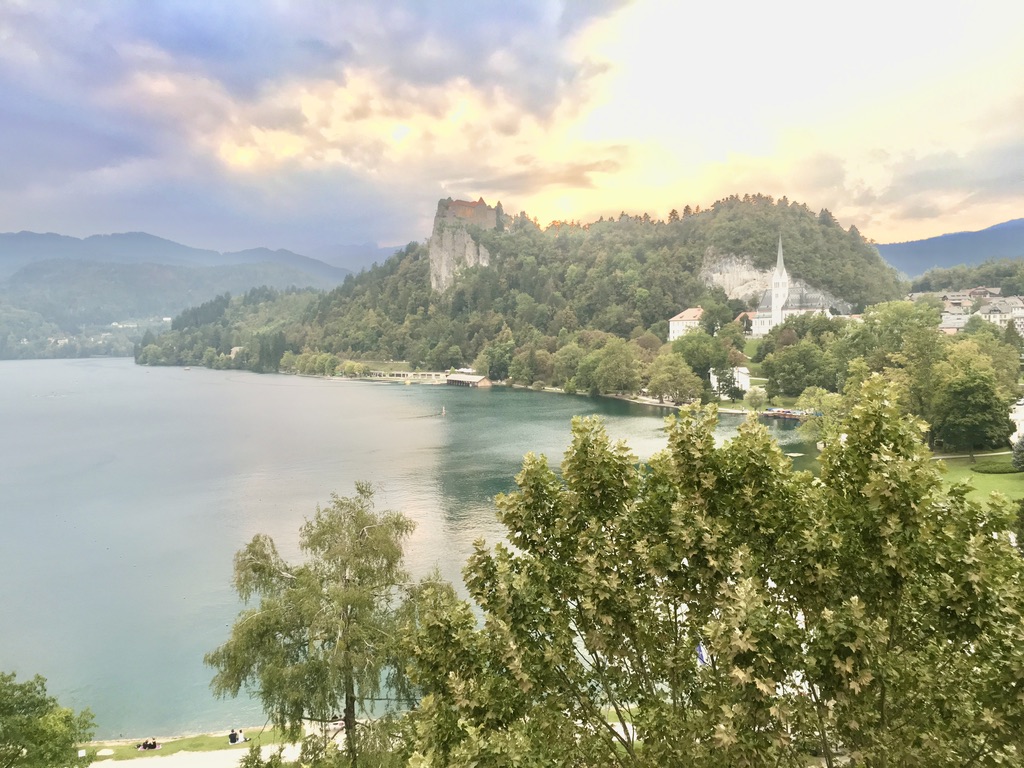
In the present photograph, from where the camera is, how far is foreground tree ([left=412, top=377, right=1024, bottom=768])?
171 inches

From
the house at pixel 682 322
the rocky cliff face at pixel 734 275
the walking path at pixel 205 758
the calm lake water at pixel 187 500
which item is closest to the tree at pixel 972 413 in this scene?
the calm lake water at pixel 187 500

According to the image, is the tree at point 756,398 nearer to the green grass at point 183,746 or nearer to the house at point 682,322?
the house at point 682,322

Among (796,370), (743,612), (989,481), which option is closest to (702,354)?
(796,370)

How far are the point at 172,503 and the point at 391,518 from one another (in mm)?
27804

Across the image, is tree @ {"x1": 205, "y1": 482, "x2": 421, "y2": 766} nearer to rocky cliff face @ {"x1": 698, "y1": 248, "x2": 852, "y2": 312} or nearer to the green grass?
the green grass

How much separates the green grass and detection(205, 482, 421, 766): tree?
388 cm

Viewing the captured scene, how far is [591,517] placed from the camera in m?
6.02

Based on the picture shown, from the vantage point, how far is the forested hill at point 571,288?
97125 millimetres

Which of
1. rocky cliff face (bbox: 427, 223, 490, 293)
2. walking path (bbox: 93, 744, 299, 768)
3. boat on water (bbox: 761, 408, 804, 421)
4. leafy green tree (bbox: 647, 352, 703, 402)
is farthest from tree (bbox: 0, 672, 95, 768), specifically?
rocky cliff face (bbox: 427, 223, 490, 293)

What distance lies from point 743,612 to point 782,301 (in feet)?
321

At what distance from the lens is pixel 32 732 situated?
9414 millimetres

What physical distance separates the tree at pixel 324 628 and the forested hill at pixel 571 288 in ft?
247

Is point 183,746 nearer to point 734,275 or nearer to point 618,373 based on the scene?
point 618,373

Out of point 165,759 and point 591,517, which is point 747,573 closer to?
point 591,517
